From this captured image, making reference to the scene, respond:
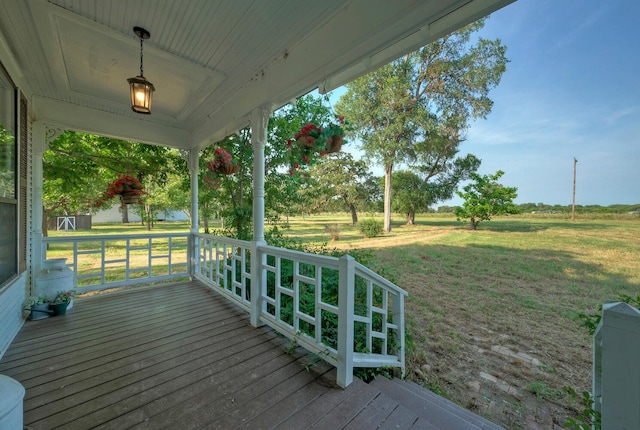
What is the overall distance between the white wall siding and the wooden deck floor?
8 cm

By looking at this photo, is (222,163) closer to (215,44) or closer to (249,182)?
(215,44)

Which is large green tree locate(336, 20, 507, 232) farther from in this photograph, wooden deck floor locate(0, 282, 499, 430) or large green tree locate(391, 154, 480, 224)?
wooden deck floor locate(0, 282, 499, 430)

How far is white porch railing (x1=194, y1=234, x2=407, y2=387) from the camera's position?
183 centimetres

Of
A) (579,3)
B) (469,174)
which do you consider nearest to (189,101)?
(579,3)

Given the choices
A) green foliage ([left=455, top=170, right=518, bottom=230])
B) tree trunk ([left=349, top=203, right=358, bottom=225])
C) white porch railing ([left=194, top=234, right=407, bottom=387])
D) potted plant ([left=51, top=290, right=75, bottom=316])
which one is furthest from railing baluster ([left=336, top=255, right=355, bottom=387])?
tree trunk ([left=349, top=203, right=358, bottom=225])

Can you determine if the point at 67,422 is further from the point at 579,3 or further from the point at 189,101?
the point at 579,3

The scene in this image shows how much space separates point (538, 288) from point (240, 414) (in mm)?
6396

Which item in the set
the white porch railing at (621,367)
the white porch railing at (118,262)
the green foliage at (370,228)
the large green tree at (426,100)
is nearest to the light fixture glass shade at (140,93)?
the white porch railing at (118,262)

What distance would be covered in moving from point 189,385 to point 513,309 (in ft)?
16.7

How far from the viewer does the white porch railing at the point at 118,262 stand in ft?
11.6

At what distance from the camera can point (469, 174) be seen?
11.5m

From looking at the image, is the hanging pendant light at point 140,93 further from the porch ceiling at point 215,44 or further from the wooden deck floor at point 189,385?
the wooden deck floor at point 189,385

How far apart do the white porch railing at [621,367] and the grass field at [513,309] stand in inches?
69.9

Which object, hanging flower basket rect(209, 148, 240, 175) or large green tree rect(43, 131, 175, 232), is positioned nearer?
hanging flower basket rect(209, 148, 240, 175)
